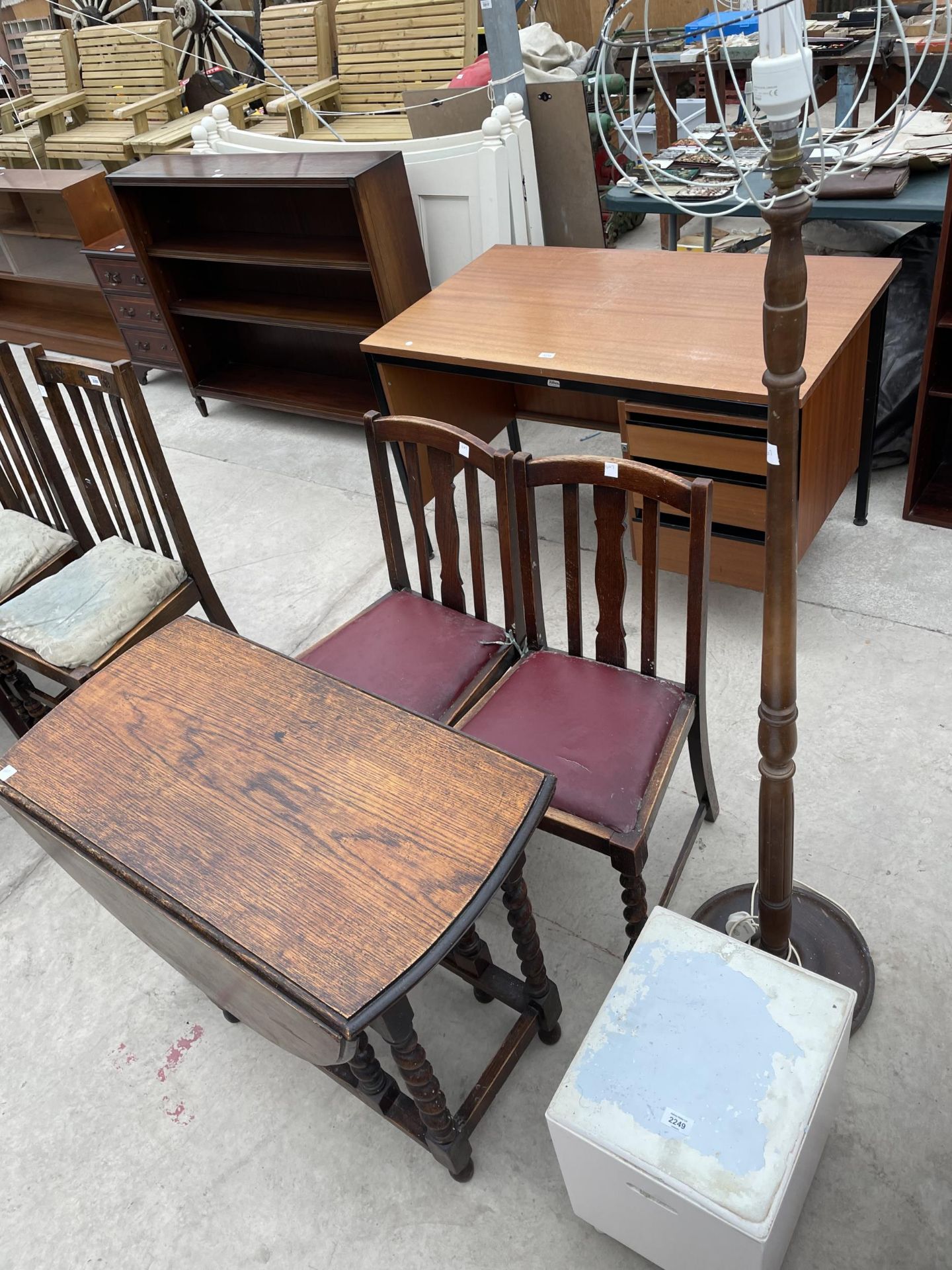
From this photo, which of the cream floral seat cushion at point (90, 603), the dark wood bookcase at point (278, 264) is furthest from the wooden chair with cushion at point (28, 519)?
the dark wood bookcase at point (278, 264)

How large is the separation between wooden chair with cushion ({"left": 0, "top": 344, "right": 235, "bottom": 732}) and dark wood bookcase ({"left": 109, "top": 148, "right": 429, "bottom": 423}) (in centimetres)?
116

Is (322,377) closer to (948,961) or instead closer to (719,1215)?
(948,961)

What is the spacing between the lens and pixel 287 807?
122 centimetres

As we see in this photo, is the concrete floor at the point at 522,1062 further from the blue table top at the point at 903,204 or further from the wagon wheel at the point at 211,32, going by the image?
the wagon wheel at the point at 211,32

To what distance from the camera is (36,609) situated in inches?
81.3

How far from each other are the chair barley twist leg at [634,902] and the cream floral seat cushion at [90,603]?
126 cm

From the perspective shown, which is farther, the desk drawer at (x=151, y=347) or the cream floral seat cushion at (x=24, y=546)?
the desk drawer at (x=151, y=347)

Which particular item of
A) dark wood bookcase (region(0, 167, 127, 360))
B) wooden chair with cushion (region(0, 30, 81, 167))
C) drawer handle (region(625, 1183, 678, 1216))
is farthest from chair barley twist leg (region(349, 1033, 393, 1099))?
wooden chair with cushion (region(0, 30, 81, 167))

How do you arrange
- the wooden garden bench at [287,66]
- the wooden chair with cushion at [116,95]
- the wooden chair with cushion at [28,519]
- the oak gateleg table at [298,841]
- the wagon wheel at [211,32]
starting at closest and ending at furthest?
1. the oak gateleg table at [298,841]
2. the wooden chair with cushion at [28,519]
3. the wooden garden bench at [287,66]
4. the wooden chair with cushion at [116,95]
5. the wagon wheel at [211,32]

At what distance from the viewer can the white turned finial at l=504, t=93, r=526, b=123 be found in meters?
2.88

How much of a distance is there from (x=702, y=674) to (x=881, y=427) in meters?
1.47

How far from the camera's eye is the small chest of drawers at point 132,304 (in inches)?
148

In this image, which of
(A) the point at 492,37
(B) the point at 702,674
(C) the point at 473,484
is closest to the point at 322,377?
(A) the point at 492,37

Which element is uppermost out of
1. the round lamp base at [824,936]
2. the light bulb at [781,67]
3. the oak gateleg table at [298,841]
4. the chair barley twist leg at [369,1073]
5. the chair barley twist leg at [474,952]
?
the light bulb at [781,67]
